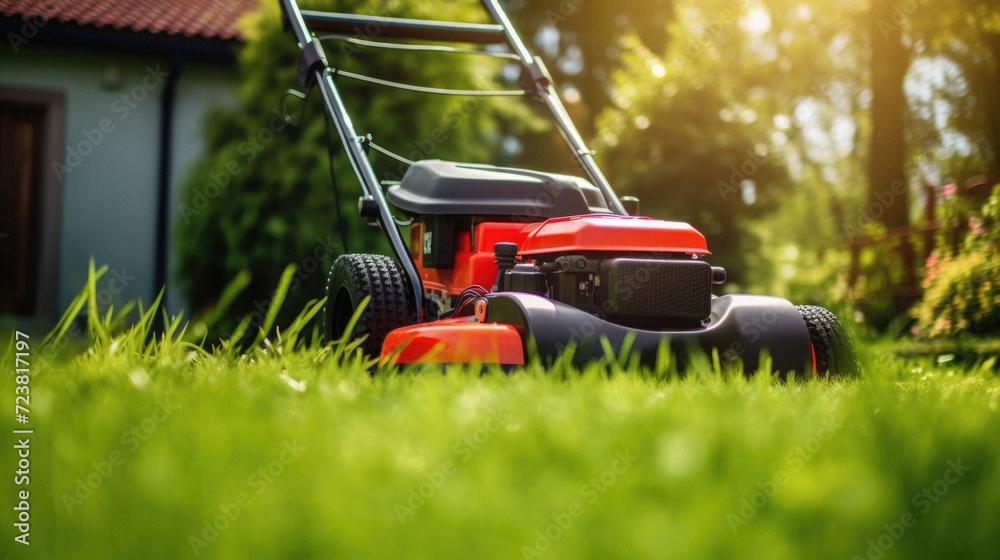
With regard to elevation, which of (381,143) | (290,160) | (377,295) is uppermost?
(381,143)

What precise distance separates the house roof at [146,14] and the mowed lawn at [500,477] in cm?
665

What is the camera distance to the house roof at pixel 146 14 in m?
7.20

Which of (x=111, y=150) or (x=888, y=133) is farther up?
(x=888, y=133)

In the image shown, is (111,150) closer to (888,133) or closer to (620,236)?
(620,236)

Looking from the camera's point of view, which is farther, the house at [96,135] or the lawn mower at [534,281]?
the house at [96,135]

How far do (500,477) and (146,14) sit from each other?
8.04 meters

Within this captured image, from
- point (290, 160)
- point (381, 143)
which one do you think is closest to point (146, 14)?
point (290, 160)

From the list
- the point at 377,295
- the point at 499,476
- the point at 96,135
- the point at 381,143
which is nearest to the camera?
the point at 499,476

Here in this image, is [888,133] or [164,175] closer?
[164,175]

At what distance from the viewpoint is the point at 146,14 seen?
7.88 meters

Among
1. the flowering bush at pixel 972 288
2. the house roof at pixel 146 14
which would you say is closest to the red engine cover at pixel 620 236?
the flowering bush at pixel 972 288

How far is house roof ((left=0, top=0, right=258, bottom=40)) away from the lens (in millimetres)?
7203

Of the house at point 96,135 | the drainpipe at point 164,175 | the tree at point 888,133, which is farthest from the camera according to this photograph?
the tree at point 888,133

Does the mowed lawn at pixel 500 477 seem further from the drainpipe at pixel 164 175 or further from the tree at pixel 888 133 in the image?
the tree at pixel 888 133
